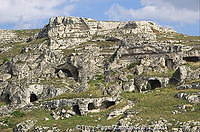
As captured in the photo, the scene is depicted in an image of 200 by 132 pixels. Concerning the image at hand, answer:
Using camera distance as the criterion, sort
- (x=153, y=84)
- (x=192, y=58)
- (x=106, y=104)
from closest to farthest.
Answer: (x=106, y=104), (x=153, y=84), (x=192, y=58)

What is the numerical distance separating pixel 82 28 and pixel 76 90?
31082 mm

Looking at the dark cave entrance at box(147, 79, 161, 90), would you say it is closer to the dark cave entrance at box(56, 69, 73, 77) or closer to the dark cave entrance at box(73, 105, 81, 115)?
the dark cave entrance at box(73, 105, 81, 115)

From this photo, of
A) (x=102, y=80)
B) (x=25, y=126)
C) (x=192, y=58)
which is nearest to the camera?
(x=25, y=126)

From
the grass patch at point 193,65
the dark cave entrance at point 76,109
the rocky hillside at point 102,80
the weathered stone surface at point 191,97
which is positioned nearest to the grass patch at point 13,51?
the rocky hillside at point 102,80

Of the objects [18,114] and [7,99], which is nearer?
[18,114]

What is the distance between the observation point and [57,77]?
293ft

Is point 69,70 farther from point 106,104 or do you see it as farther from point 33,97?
point 106,104

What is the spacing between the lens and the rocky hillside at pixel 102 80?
66.3 m

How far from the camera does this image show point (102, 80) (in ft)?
282

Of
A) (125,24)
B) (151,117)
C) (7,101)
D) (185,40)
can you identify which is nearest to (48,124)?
(151,117)

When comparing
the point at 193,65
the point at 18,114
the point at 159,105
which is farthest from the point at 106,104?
the point at 193,65

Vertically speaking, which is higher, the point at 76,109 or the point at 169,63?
the point at 169,63

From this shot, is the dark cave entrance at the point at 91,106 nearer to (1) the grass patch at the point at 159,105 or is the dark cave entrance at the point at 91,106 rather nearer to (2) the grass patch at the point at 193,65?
(1) the grass patch at the point at 159,105

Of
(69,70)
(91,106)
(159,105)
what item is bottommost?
(91,106)
